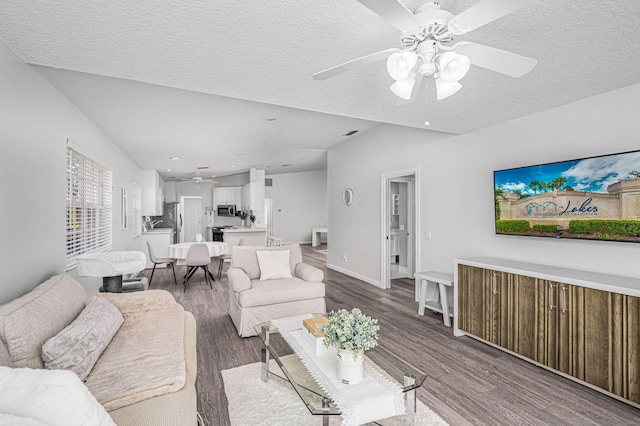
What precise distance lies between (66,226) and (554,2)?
4.17m

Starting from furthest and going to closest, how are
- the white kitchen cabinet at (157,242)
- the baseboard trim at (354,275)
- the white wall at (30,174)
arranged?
the white kitchen cabinet at (157,242) < the baseboard trim at (354,275) < the white wall at (30,174)

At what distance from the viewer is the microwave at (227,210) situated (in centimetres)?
1115

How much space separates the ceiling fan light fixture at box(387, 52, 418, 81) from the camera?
153 centimetres

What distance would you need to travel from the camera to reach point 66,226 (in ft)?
10.2

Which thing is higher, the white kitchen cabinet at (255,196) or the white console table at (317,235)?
the white kitchen cabinet at (255,196)

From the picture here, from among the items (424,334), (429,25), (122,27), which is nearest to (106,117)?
(122,27)

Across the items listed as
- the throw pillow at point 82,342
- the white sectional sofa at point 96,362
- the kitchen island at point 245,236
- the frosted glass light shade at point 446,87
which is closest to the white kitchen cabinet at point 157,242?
the kitchen island at point 245,236

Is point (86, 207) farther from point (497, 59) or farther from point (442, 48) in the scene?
point (497, 59)

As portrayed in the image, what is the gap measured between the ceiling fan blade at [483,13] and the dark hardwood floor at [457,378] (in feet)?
7.60

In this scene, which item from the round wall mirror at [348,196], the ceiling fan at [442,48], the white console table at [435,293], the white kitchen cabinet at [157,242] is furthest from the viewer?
the white kitchen cabinet at [157,242]

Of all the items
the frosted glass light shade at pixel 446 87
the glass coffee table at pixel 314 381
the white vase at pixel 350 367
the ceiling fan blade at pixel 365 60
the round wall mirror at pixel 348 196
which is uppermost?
the ceiling fan blade at pixel 365 60

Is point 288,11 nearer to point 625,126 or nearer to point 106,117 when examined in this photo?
point 625,126

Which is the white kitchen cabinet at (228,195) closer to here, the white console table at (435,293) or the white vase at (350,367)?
the white console table at (435,293)

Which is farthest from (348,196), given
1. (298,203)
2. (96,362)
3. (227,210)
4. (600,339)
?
(298,203)
